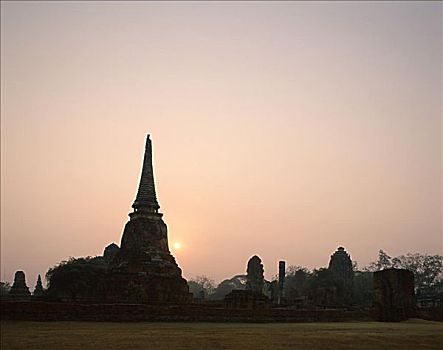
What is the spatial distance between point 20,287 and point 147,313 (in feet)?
89.0

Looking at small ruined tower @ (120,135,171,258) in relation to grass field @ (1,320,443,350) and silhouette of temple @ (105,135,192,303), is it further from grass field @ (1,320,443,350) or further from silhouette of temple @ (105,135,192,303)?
grass field @ (1,320,443,350)

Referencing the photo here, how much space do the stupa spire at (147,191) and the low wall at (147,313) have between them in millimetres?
12121

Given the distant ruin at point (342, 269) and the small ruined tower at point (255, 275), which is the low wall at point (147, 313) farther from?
the distant ruin at point (342, 269)

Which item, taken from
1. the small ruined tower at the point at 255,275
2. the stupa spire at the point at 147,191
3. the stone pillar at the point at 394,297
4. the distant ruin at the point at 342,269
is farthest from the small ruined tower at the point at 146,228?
the distant ruin at the point at 342,269

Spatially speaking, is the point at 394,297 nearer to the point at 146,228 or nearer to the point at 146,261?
the point at 146,261

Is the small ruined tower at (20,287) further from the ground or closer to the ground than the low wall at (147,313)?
further from the ground

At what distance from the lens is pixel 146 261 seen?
31078 mm

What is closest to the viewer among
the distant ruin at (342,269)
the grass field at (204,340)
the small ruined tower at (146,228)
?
the grass field at (204,340)

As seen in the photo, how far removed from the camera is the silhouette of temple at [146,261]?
29.4m

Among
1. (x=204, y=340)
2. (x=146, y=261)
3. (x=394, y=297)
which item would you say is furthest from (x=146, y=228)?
(x=204, y=340)

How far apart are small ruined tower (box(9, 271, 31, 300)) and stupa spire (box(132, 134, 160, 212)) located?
16241 millimetres

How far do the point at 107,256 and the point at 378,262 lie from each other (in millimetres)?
40559

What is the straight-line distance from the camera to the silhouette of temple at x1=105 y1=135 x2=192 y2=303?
29.4 meters

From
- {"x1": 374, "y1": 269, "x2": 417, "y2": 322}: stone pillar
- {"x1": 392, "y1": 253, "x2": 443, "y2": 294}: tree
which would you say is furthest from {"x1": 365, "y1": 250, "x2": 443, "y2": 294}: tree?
{"x1": 374, "y1": 269, "x2": 417, "y2": 322}: stone pillar
